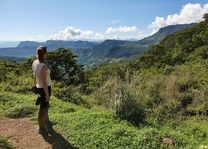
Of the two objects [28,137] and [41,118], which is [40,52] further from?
[28,137]

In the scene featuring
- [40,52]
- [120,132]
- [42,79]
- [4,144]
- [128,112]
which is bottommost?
Result: [4,144]

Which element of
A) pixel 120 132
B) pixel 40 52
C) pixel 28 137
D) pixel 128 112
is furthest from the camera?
pixel 128 112

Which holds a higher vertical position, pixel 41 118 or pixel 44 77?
pixel 44 77

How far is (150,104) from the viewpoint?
43.0 ft

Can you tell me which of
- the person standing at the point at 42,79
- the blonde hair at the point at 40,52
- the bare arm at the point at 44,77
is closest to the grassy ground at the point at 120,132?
the person standing at the point at 42,79

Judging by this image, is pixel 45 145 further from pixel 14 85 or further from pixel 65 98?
pixel 14 85

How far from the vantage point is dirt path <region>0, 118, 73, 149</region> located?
7559 millimetres

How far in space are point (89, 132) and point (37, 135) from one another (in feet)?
3.77

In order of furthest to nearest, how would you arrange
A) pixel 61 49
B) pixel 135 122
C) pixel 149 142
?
1. pixel 61 49
2. pixel 135 122
3. pixel 149 142

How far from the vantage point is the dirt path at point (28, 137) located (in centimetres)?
756

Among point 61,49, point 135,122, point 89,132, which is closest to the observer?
point 89,132

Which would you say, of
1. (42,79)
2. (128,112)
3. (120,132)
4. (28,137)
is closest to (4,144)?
(28,137)

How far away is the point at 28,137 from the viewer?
8.12 metres

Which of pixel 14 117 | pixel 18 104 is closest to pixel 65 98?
pixel 18 104
